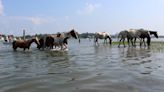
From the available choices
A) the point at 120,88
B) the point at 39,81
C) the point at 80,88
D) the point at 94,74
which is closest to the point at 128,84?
the point at 120,88

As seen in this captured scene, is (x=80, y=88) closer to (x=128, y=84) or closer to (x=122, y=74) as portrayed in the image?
(x=128, y=84)

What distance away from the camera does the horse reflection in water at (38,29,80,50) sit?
85.3 ft

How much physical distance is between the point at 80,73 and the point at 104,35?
35520 mm

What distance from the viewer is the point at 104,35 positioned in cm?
4509

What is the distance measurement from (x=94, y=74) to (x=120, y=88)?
7.90 ft

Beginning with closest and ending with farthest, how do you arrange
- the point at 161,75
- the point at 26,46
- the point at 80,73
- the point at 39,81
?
the point at 39,81
the point at 161,75
the point at 80,73
the point at 26,46

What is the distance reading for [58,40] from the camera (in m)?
26.0

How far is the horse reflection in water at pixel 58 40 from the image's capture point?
26000mm

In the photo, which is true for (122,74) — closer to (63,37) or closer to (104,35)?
(63,37)

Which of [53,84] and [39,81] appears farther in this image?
[39,81]

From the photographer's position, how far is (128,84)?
773 cm

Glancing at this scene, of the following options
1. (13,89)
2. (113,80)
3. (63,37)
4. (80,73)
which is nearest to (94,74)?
(80,73)

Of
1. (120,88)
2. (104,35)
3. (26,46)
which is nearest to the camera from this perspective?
(120,88)

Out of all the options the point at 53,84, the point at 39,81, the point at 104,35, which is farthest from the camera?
the point at 104,35
